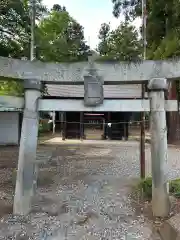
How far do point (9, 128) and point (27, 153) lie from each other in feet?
44.4

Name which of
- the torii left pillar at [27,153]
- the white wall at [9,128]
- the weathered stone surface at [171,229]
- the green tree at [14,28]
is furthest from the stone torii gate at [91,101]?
the white wall at [9,128]

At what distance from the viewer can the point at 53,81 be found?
271 inches

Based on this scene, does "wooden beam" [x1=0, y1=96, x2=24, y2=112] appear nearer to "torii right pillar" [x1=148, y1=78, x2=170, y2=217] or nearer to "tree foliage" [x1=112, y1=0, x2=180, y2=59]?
"torii right pillar" [x1=148, y1=78, x2=170, y2=217]

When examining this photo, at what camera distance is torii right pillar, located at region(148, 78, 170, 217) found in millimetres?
6498

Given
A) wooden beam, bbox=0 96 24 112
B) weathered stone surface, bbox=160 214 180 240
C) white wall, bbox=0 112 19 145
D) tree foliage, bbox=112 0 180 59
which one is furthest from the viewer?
white wall, bbox=0 112 19 145

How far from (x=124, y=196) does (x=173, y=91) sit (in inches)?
564

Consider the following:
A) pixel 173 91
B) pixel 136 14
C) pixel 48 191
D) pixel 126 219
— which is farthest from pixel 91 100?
pixel 173 91

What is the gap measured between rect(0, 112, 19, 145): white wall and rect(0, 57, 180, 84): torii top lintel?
1326cm

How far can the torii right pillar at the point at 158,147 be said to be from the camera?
6.50 meters

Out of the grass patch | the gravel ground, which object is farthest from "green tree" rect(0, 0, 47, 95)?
the grass patch

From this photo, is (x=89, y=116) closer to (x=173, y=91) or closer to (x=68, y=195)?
(x=173, y=91)

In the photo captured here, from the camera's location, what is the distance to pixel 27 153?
6.61 meters

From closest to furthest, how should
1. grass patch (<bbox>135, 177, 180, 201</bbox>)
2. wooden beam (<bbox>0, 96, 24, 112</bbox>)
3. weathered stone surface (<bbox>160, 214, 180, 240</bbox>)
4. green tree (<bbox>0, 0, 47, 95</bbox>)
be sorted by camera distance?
weathered stone surface (<bbox>160, 214, 180, 240</bbox>) < wooden beam (<bbox>0, 96, 24, 112</bbox>) < grass patch (<bbox>135, 177, 180, 201</bbox>) < green tree (<bbox>0, 0, 47, 95</bbox>)

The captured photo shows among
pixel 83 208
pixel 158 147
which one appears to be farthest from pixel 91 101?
pixel 83 208
